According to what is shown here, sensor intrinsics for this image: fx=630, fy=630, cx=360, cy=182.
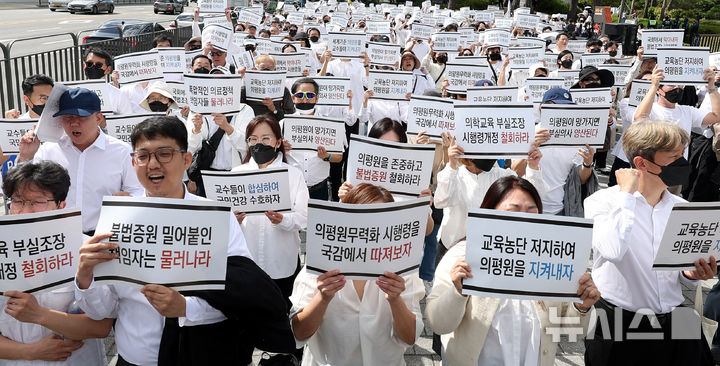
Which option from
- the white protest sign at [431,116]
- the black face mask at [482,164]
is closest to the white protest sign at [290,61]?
the white protest sign at [431,116]

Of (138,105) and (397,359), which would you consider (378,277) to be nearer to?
(397,359)

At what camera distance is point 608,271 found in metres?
3.47

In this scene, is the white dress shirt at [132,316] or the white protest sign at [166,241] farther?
the white dress shirt at [132,316]

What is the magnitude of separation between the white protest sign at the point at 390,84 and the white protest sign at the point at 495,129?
11.0ft

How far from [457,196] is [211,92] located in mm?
2906

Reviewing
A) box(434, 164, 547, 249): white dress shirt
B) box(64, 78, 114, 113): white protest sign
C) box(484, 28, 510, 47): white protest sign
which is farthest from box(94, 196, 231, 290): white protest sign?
box(484, 28, 510, 47): white protest sign

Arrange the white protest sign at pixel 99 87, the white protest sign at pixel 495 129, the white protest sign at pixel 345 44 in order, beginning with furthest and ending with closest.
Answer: the white protest sign at pixel 345 44, the white protest sign at pixel 99 87, the white protest sign at pixel 495 129

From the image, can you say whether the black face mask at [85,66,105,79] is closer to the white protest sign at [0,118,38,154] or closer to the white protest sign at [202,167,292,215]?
the white protest sign at [0,118,38,154]

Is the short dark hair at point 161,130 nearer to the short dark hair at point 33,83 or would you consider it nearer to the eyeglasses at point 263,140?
the eyeglasses at point 263,140

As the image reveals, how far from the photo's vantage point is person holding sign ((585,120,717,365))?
11.0ft

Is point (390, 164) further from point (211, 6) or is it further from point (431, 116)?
point (211, 6)

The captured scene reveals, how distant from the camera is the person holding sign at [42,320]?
108 inches

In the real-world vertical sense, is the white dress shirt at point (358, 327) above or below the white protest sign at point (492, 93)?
below

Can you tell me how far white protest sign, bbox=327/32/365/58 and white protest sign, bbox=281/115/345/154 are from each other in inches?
186
